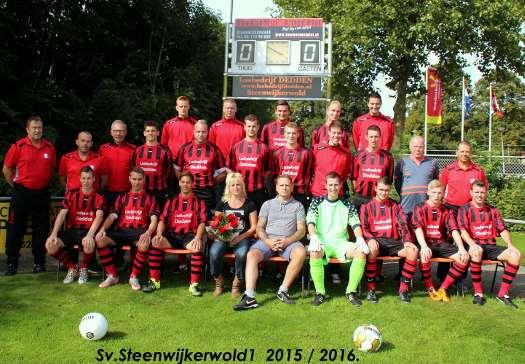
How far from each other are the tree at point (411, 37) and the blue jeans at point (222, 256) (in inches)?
715

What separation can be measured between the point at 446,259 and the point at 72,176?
4.91m

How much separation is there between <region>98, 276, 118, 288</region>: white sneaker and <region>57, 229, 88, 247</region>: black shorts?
1.88 ft

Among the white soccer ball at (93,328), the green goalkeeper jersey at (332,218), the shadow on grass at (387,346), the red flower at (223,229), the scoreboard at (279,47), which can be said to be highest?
the scoreboard at (279,47)

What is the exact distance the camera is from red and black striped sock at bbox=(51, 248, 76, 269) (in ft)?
20.9

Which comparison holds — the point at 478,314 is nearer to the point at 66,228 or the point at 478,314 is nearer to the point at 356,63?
the point at 66,228

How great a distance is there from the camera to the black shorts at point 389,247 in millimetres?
6113

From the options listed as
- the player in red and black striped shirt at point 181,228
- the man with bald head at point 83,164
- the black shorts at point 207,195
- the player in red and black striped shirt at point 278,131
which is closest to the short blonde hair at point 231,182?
the player in red and black striped shirt at point 181,228

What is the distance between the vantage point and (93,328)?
174 inches

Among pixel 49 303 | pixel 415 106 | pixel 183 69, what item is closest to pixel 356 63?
pixel 183 69

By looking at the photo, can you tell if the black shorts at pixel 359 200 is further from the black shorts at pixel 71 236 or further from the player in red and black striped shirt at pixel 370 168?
the black shorts at pixel 71 236

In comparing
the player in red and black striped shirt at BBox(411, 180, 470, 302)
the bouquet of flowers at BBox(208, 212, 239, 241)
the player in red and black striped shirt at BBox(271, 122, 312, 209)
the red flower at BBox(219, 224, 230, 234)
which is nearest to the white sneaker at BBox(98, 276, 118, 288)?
the bouquet of flowers at BBox(208, 212, 239, 241)

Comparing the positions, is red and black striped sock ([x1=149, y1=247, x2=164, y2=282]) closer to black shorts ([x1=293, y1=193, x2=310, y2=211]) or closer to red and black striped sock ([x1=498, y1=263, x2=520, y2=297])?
black shorts ([x1=293, y1=193, x2=310, y2=211])

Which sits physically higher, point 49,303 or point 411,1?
point 411,1

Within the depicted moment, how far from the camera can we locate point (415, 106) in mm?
54000
